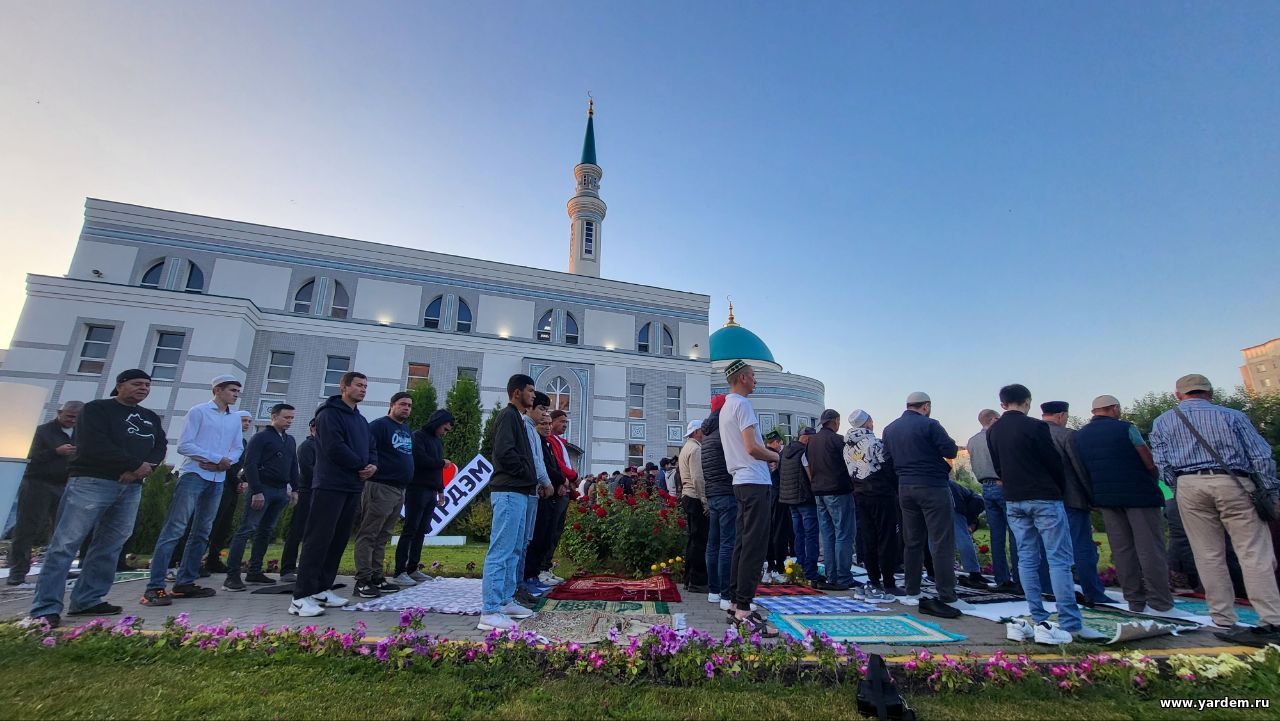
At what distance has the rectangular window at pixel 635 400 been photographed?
2733 cm

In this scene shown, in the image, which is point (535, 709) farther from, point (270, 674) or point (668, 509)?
point (668, 509)

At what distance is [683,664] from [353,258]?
2661cm

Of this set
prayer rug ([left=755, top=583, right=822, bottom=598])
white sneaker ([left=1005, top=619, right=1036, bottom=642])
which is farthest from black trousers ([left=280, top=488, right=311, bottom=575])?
white sneaker ([left=1005, top=619, right=1036, bottom=642])

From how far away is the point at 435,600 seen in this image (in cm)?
542

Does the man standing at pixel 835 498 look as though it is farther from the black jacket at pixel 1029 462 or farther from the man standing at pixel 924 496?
the black jacket at pixel 1029 462

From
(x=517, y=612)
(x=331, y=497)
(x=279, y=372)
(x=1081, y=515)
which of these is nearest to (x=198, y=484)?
(x=331, y=497)

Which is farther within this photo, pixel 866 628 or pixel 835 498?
pixel 835 498

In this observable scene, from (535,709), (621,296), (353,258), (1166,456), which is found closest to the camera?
(535,709)

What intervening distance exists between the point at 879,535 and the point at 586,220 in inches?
1129

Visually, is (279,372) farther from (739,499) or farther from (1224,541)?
(1224,541)

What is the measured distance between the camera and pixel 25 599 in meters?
5.34

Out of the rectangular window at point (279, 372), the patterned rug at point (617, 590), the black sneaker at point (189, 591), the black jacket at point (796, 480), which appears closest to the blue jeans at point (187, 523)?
the black sneaker at point (189, 591)

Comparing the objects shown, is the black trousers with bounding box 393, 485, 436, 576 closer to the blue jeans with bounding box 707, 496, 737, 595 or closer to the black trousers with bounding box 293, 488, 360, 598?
the black trousers with bounding box 293, 488, 360, 598

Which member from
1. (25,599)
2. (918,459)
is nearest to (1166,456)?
(918,459)
